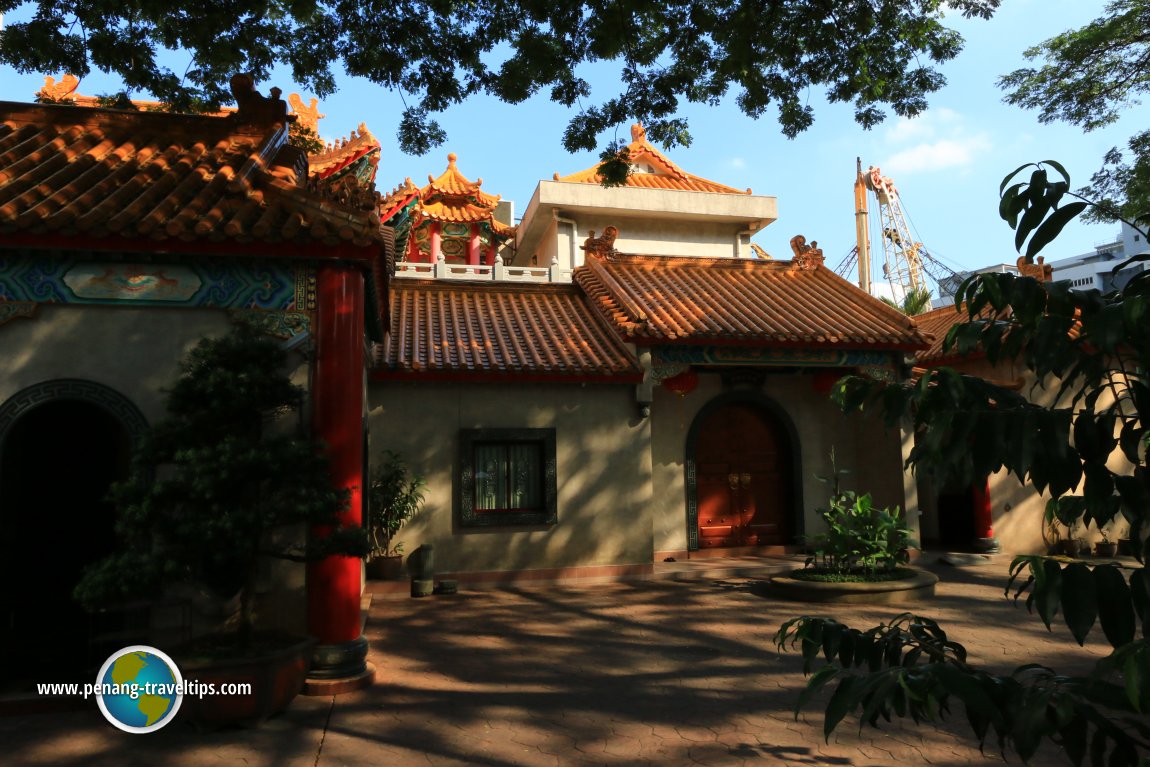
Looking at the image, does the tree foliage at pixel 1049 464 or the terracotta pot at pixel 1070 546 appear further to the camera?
the terracotta pot at pixel 1070 546

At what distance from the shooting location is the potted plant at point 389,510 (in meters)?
9.63

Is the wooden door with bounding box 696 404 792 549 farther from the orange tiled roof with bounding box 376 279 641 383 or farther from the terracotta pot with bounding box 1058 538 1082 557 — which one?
the terracotta pot with bounding box 1058 538 1082 557

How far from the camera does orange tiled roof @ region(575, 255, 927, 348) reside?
37.1 ft

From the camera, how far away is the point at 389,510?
968 centimetres

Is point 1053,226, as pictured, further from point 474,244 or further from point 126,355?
point 474,244

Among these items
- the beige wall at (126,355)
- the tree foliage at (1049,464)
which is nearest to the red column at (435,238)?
the beige wall at (126,355)

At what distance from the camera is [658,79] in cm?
719

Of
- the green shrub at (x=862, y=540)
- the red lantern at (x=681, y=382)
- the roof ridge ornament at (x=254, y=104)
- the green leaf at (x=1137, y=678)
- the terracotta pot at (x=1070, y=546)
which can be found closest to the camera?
the green leaf at (x=1137, y=678)

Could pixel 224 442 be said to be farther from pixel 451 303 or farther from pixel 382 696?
pixel 451 303

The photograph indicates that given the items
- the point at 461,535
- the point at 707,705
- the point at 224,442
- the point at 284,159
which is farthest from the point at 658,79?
the point at 461,535

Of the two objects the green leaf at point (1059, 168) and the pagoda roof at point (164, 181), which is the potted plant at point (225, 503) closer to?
the pagoda roof at point (164, 181)

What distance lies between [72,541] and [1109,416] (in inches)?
298

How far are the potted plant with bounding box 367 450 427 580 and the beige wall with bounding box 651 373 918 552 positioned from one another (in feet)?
13.6

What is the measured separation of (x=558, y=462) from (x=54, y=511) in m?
5.81
